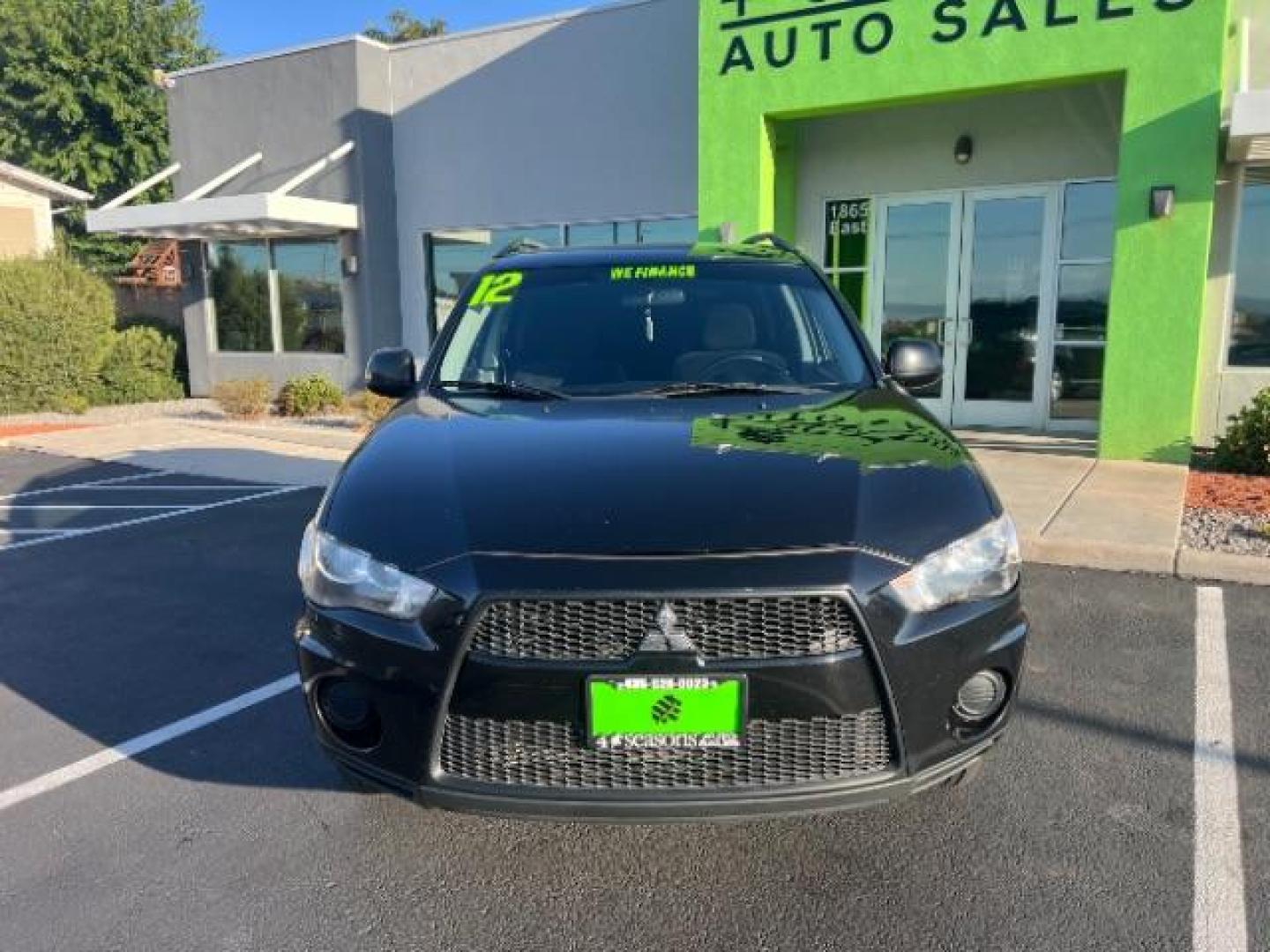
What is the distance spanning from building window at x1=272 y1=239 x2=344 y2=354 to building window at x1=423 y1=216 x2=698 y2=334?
5.36ft

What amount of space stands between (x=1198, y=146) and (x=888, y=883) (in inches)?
306

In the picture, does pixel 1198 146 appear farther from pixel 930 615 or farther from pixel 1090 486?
pixel 930 615

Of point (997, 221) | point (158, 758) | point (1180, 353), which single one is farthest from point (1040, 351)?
point (158, 758)

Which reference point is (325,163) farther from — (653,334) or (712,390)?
(712,390)

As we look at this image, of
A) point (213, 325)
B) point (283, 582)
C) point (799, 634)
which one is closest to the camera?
point (799, 634)

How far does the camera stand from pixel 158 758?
3418 mm

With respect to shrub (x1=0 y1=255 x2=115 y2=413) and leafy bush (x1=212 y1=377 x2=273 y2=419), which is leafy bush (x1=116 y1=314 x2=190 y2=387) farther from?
leafy bush (x1=212 y1=377 x2=273 y2=419)

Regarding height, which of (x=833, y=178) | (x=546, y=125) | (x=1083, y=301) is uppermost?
(x=546, y=125)

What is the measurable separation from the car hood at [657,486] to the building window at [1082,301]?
8225 millimetres

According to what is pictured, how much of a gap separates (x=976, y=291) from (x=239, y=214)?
33.8ft

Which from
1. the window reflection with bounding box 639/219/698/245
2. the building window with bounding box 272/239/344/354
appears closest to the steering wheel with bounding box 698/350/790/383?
the window reflection with bounding box 639/219/698/245

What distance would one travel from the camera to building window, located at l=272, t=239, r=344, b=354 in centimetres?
1549

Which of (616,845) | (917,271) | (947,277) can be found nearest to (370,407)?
(917,271)

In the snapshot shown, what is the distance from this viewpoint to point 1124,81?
8484mm
